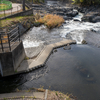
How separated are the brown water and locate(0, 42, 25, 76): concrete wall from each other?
1.81ft

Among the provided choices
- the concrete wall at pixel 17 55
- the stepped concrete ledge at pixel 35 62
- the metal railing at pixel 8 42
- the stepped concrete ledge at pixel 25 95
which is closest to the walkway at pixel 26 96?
the stepped concrete ledge at pixel 25 95

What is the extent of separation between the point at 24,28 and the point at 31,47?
630cm

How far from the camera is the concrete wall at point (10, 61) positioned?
292 inches

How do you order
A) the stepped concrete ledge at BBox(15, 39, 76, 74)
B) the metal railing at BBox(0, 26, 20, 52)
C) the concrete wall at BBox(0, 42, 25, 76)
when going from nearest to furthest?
the metal railing at BBox(0, 26, 20, 52), the concrete wall at BBox(0, 42, 25, 76), the stepped concrete ledge at BBox(15, 39, 76, 74)

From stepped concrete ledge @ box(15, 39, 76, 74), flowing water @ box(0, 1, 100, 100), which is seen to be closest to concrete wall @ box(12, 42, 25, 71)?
stepped concrete ledge @ box(15, 39, 76, 74)

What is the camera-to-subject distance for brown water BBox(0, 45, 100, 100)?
7.32 meters

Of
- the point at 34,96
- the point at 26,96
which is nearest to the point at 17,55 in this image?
the point at 26,96

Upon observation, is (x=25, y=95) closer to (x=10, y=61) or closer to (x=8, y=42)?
(x=10, y=61)

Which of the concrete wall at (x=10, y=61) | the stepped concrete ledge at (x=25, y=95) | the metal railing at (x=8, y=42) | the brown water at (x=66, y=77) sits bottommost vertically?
the brown water at (x=66, y=77)

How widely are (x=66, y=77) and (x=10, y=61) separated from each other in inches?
161

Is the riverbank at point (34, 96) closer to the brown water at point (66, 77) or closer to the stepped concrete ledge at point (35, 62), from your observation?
the brown water at point (66, 77)

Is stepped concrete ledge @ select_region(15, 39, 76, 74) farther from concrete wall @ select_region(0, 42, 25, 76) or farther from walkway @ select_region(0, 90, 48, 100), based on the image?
walkway @ select_region(0, 90, 48, 100)

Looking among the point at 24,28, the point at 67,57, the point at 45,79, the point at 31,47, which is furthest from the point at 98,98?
the point at 24,28

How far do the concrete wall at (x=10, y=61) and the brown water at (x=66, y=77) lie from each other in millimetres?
552
